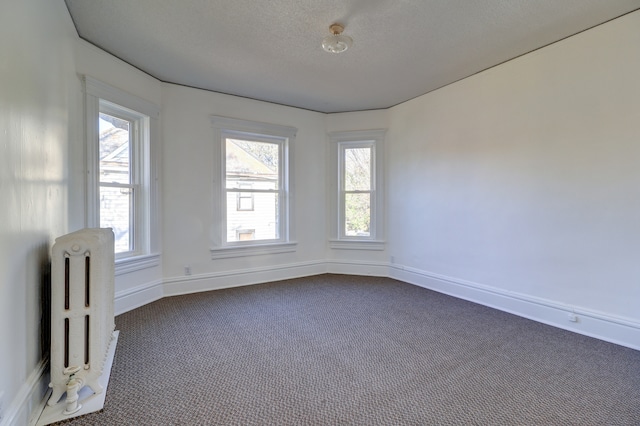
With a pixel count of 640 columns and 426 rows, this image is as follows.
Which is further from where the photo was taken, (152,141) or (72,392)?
(152,141)

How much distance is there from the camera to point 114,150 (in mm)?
3303

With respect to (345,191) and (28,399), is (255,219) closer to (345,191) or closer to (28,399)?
(345,191)

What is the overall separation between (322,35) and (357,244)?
10.2 ft

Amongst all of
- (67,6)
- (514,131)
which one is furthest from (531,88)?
(67,6)

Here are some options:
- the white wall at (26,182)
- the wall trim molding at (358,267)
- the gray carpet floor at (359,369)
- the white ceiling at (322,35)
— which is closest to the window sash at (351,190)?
the wall trim molding at (358,267)

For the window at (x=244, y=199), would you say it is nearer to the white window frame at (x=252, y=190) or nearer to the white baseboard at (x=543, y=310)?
the white window frame at (x=252, y=190)

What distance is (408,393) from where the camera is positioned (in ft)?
6.04

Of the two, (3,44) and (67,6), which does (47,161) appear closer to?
(3,44)

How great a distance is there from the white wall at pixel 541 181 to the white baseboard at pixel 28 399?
3.90 meters

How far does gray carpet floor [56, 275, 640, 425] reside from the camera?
167cm

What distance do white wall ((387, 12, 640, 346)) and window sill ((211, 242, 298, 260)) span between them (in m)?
1.94

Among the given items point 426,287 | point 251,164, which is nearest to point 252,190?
point 251,164

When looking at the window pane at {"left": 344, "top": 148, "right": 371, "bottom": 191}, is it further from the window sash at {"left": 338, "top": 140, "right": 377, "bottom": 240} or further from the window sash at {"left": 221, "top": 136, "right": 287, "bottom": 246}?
the window sash at {"left": 221, "top": 136, "right": 287, "bottom": 246}

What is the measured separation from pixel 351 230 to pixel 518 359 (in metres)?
3.02
